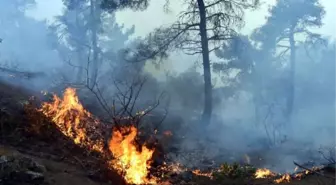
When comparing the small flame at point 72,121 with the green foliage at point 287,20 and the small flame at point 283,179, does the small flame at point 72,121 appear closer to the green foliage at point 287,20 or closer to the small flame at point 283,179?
the small flame at point 283,179

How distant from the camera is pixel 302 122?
30531 millimetres

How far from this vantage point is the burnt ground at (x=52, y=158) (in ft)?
22.4

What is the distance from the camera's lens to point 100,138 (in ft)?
33.6

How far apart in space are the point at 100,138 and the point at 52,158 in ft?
7.42

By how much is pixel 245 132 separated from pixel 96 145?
1435 centimetres

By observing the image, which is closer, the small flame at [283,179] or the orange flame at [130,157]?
the orange flame at [130,157]

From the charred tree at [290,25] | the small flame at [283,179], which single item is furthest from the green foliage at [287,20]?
the small flame at [283,179]

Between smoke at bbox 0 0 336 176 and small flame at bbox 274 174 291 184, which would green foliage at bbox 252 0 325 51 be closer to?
smoke at bbox 0 0 336 176

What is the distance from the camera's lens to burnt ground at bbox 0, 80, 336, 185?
269 inches

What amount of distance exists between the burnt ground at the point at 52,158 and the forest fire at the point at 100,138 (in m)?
0.23

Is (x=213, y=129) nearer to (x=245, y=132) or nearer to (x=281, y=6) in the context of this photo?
(x=245, y=132)

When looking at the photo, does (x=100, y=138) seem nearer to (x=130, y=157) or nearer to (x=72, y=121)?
(x=72, y=121)

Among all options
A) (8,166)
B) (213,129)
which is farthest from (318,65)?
(8,166)

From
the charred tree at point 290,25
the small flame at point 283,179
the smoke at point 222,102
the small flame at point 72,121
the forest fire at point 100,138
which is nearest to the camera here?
the forest fire at point 100,138
